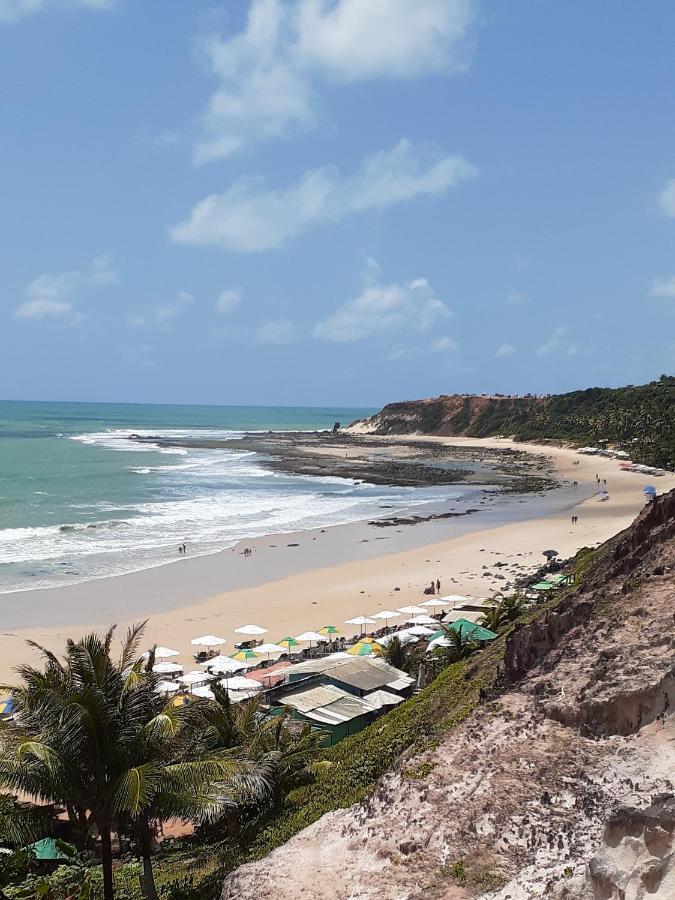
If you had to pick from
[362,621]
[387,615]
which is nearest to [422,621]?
[362,621]

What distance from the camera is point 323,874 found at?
804 centimetres

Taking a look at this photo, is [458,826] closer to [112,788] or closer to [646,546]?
[112,788]

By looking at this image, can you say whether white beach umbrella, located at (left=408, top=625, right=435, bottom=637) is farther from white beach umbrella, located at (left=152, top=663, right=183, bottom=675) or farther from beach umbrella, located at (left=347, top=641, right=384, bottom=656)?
white beach umbrella, located at (left=152, top=663, right=183, bottom=675)

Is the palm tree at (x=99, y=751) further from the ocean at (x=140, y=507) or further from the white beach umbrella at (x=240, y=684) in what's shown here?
the ocean at (x=140, y=507)

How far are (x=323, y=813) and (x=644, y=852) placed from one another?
535 centimetres

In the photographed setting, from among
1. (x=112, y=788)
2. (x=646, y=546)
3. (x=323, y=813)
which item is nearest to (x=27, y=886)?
(x=112, y=788)

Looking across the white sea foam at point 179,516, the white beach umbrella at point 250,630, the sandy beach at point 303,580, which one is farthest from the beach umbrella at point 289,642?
the white sea foam at point 179,516

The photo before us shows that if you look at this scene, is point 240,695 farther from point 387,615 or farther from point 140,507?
point 140,507

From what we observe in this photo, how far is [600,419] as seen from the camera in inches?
4176

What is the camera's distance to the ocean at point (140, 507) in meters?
37.1

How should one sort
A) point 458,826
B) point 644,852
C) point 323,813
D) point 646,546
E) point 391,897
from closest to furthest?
point 644,852 → point 391,897 → point 458,826 → point 323,813 → point 646,546

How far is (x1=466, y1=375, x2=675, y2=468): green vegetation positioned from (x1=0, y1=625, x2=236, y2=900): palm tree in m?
69.6

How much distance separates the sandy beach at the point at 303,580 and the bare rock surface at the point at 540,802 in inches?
610

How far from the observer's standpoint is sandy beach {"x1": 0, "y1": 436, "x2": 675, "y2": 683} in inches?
1057
